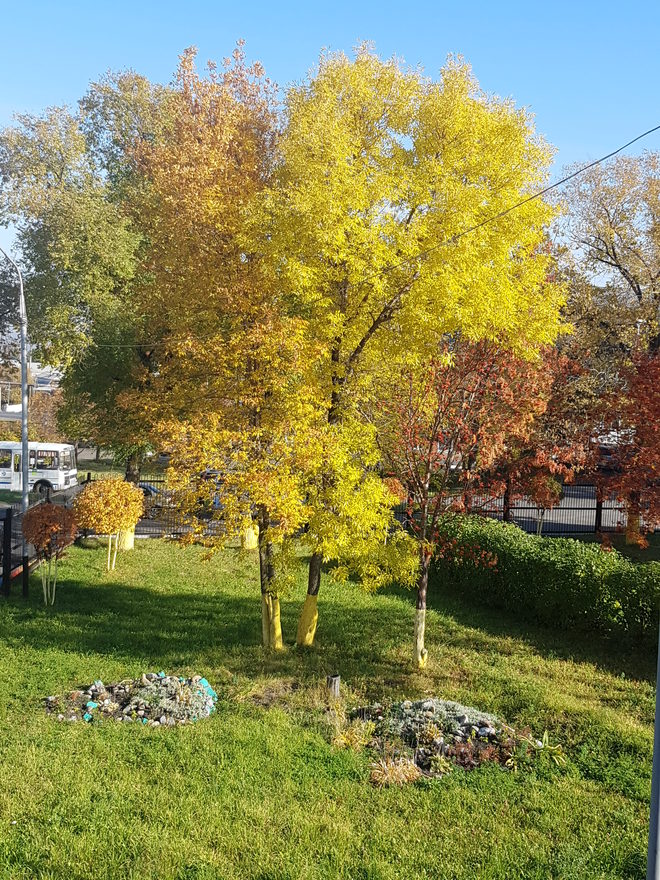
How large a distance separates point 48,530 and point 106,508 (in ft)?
4.93

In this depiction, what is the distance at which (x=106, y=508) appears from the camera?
15.5m

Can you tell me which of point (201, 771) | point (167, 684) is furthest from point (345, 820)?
point (167, 684)

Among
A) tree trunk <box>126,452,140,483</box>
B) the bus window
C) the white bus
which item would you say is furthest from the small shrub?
the bus window

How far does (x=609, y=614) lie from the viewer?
12.4 m

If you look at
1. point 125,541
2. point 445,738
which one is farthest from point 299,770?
point 125,541

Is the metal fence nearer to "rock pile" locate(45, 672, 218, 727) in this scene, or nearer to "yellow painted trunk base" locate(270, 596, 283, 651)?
"yellow painted trunk base" locate(270, 596, 283, 651)

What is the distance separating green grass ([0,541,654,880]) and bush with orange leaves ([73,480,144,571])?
2466mm

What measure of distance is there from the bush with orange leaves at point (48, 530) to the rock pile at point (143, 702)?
518 cm

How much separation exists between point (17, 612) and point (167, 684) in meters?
5.53

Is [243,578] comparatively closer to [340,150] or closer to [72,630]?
[72,630]

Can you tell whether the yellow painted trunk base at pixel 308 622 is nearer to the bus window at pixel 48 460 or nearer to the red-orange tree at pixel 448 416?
the red-orange tree at pixel 448 416

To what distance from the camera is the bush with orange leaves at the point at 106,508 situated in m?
15.4

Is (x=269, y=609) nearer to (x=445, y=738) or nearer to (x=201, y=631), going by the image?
(x=201, y=631)

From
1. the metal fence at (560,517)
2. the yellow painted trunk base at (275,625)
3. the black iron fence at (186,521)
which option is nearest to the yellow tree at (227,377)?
the yellow painted trunk base at (275,625)
